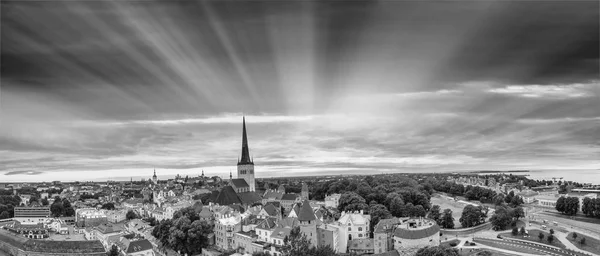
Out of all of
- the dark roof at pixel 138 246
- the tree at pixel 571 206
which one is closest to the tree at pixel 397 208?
the tree at pixel 571 206

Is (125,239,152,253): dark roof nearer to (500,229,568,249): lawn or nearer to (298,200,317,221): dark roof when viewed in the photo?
(298,200,317,221): dark roof

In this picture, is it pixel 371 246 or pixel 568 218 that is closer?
pixel 371 246

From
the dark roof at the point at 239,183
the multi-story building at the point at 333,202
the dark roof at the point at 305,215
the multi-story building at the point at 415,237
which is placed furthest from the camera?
the dark roof at the point at 239,183

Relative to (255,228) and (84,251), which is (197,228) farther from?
(84,251)

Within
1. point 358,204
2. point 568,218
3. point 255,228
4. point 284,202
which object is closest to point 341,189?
point 284,202

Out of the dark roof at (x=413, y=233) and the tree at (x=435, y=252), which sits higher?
the dark roof at (x=413, y=233)

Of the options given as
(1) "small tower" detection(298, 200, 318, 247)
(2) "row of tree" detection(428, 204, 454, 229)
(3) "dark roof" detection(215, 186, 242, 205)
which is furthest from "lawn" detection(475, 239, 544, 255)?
(3) "dark roof" detection(215, 186, 242, 205)

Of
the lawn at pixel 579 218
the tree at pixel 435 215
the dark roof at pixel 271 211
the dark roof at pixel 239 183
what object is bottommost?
the lawn at pixel 579 218

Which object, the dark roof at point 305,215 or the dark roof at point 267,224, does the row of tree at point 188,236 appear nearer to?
the dark roof at point 267,224
